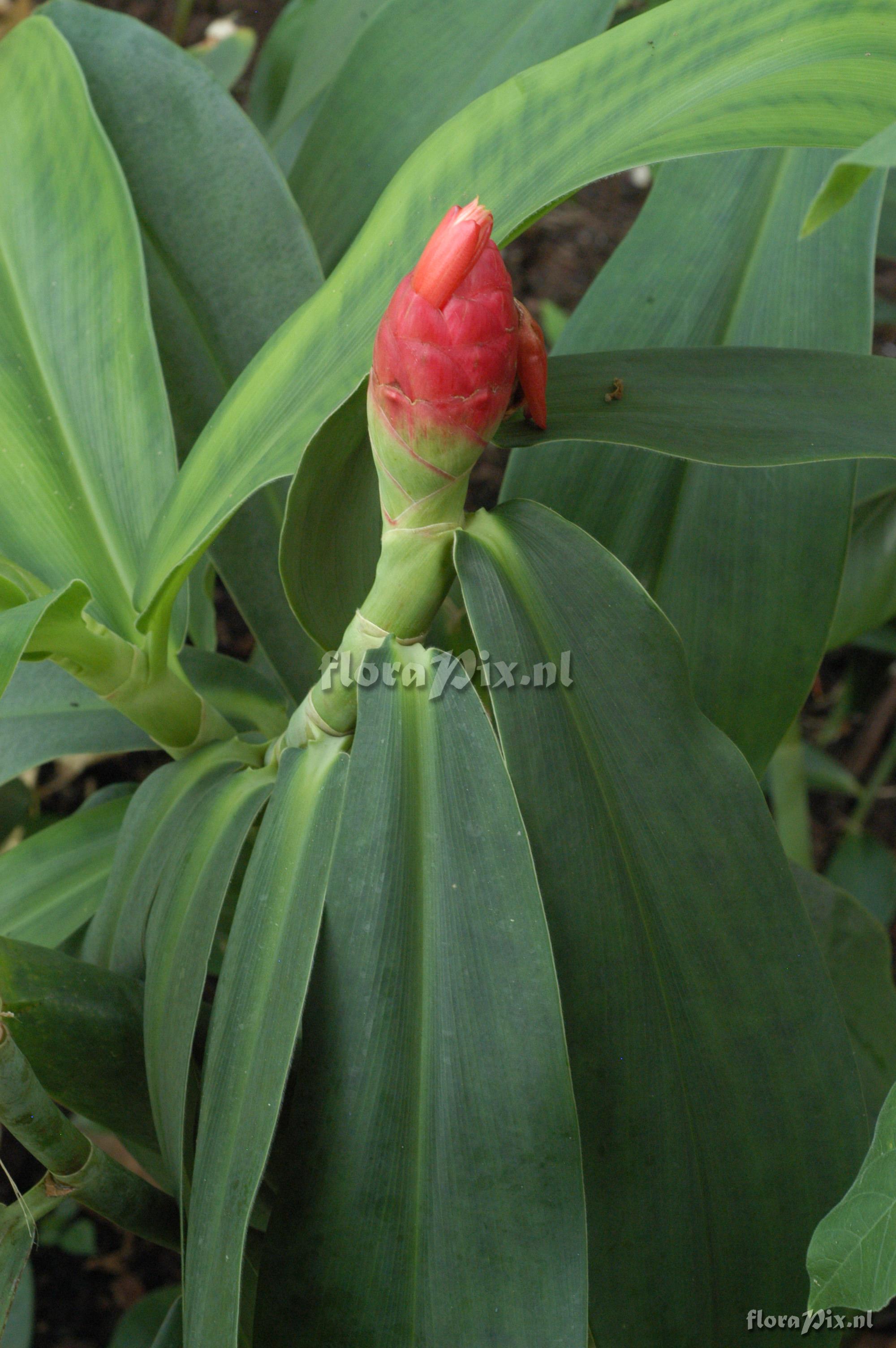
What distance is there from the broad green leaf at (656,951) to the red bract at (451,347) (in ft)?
0.23

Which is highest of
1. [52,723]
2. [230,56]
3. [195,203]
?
[230,56]

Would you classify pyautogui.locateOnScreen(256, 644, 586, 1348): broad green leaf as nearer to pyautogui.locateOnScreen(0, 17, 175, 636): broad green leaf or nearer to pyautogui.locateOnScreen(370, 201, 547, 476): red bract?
pyautogui.locateOnScreen(370, 201, 547, 476): red bract

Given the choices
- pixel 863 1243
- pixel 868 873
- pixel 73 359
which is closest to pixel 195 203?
pixel 73 359

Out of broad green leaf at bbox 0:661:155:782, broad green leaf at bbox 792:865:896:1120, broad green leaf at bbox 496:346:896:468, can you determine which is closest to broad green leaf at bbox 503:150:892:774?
broad green leaf at bbox 496:346:896:468

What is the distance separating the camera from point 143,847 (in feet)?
2.03

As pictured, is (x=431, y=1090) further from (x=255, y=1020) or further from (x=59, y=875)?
(x=59, y=875)

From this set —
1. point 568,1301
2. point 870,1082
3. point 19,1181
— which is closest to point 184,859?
point 568,1301

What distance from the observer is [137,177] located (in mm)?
701

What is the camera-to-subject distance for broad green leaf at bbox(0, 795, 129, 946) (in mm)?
699

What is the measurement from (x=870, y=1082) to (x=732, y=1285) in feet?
1.13

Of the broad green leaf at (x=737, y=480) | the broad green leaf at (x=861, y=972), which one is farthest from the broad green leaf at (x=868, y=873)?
the broad green leaf at (x=737, y=480)

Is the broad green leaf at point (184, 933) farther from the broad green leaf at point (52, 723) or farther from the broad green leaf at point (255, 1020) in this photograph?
the broad green leaf at point (52, 723)

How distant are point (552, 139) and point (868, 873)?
107 centimetres

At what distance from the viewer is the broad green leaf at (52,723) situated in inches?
28.5
